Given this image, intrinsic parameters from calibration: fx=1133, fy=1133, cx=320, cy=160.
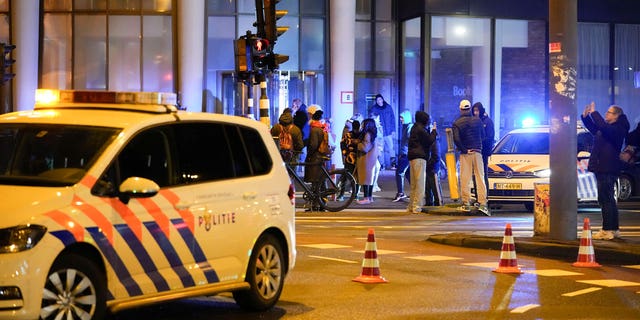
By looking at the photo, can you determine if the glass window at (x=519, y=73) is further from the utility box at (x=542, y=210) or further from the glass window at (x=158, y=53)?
the utility box at (x=542, y=210)

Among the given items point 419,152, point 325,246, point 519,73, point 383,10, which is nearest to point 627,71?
point 519,73

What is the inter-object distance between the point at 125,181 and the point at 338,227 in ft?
33.6

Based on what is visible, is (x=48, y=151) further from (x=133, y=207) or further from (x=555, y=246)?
(x=555, y=246)

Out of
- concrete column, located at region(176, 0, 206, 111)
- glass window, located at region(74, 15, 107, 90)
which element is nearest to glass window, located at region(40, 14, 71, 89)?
glass window, located at region(74, 15, 107, 90)

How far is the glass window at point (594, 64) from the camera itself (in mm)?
34250

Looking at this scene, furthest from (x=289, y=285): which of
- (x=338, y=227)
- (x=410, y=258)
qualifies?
(x=338, y=227)

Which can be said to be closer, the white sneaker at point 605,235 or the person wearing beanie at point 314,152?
the white sneaker at point 605,235

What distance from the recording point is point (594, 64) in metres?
34.4

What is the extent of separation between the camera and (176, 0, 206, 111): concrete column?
31.5m

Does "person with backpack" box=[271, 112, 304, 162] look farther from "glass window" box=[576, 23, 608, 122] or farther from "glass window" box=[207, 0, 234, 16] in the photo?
"glass window" box=[576, 23, 608, 122]

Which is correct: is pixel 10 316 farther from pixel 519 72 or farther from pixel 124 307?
pixel 519 72

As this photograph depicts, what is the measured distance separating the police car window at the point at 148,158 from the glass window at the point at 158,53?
78.1 ft

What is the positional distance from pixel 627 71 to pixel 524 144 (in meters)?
14.1

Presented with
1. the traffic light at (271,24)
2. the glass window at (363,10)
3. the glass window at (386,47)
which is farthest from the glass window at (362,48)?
the traffic light at (271,24)
